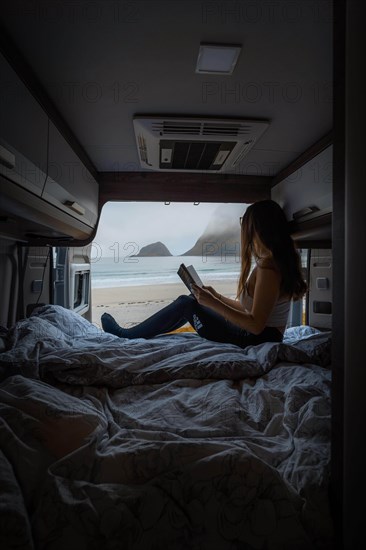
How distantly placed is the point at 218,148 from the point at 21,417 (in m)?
1.50

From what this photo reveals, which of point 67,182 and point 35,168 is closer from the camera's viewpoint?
point 35,168

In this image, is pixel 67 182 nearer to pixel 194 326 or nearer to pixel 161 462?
pixel 194 326

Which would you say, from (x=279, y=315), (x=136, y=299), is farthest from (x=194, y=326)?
(x=136, y=299)

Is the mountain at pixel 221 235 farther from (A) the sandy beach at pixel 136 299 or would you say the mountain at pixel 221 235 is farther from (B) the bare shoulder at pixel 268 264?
(B) the bare shoulder at pixel 268 264

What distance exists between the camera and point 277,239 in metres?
1.47

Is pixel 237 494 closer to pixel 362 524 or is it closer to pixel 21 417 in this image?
pixel 362 524

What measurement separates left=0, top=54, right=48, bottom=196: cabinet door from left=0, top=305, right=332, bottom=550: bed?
0.55 metres

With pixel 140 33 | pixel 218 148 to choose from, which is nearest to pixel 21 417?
pixel 140 33

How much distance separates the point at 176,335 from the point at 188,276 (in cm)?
32

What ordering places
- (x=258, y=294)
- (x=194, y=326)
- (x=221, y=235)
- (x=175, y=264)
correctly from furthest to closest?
(x=221, y=235)
(x=175, y=264)
(x=194, y=326)
(x=258, y=294)

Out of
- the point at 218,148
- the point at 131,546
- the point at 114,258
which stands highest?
the point at 218,148

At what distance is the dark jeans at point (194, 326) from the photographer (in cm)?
147

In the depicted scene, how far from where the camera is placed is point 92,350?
3.43 feet

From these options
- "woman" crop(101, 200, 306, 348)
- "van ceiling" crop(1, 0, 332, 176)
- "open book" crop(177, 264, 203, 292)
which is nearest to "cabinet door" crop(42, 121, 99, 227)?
"van ceiling" crop(1, 0, 332, 176)
